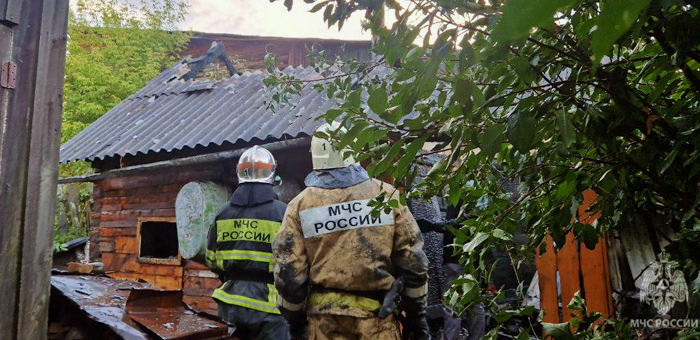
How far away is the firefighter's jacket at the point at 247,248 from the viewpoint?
4082 mm

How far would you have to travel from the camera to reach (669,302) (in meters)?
2.73

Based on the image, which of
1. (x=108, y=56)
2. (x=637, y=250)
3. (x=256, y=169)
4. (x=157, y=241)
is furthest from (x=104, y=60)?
(x=637, y=250)

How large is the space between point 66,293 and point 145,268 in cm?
387

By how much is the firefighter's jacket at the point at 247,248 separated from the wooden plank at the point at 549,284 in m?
2.21

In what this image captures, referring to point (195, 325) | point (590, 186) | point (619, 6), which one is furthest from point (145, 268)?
point (619, 6)

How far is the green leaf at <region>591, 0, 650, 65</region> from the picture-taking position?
309mm

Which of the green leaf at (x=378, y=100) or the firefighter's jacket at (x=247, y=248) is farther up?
the green leaf at (x=378, y=100)

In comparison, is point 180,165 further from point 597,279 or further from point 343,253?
point 597,279

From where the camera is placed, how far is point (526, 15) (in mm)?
321

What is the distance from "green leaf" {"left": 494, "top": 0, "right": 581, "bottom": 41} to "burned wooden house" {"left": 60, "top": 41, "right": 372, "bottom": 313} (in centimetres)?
505

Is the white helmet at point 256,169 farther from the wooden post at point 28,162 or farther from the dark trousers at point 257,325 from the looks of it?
the wooden post at point 28,162

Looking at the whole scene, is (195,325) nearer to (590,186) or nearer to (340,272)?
(340,272)

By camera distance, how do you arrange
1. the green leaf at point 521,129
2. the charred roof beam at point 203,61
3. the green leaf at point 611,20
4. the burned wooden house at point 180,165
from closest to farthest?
the green leaf at point 611,20 < the green leaf at point 521,129 < the burned wooden house at point 180,165 < the charred roof beam at point 203,61

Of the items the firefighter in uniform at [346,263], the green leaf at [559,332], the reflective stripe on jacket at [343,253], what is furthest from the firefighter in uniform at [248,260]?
the green leaf at [559,332]
